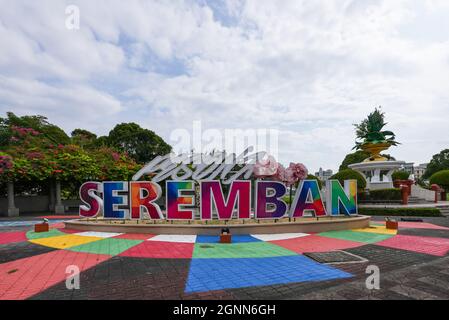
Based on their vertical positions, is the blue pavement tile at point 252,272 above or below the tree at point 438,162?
below

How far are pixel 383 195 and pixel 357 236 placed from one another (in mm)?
19902

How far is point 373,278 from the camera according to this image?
6.58 m

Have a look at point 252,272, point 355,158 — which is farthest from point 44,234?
point 355,158

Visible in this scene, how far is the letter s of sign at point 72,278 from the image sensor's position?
6209mm

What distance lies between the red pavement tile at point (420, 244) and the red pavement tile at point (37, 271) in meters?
11.4

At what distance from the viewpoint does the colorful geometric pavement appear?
6.00 m

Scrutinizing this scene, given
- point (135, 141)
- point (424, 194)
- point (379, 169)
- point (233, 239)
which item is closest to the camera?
point (233, 239)

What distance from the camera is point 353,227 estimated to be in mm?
14750

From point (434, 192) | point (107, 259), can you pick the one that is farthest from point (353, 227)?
point (434, 192)

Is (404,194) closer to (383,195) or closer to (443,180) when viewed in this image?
(383,195)

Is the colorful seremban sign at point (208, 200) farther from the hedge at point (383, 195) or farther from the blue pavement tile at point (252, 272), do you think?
the hedge at point (383, 195)

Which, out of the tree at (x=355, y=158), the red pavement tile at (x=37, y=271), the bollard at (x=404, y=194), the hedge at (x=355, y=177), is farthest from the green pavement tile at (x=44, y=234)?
the tree at (x=355, y=158)

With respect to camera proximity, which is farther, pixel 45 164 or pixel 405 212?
pixel 45 164

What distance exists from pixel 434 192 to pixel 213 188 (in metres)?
30.3
